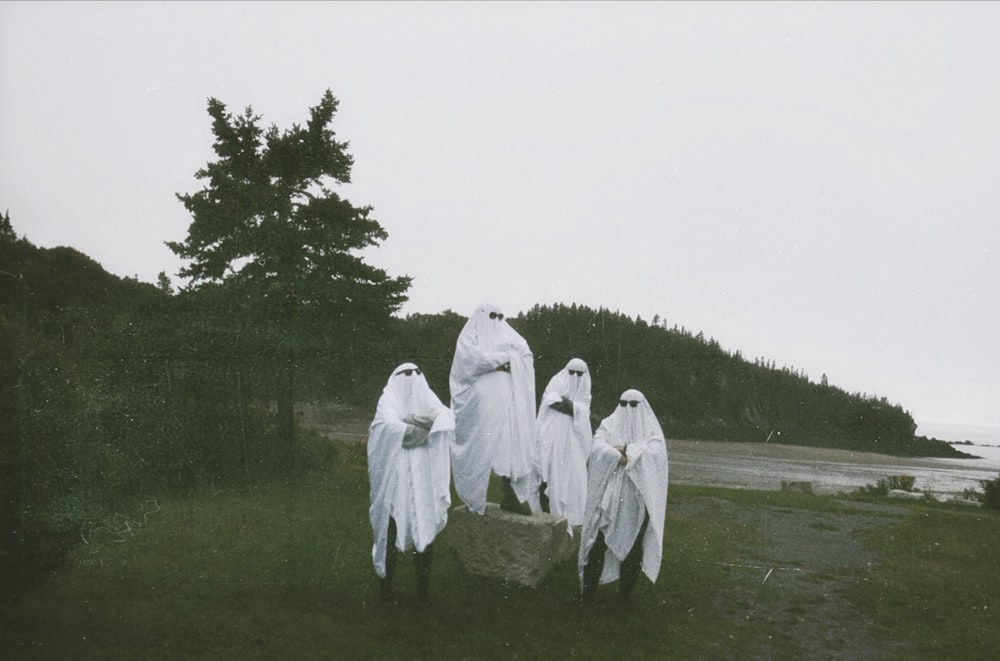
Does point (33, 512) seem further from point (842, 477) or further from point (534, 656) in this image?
point (842, 477)

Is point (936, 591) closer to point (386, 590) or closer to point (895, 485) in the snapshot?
point (386, 590)

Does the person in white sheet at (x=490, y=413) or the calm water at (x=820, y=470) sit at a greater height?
the person in white sheet at (x=490, y=413)

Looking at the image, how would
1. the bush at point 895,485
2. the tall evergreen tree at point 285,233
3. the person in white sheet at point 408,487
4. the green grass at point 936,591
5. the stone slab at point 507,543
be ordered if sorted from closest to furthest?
the green grass at point 936,591, the person in white sheet at point 408,487, the stone slab at point 507,543, the tall evergreen tree at point 285,233, the bush at point 895,485

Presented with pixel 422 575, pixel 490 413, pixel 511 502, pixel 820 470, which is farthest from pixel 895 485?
pixel 422 575

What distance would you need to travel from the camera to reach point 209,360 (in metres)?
16.3

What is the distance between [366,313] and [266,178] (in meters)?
4.30

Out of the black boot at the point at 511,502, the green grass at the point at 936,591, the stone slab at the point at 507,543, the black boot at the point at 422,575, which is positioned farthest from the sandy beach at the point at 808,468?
the black boot at the point at 422,575

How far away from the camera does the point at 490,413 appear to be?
335 inches

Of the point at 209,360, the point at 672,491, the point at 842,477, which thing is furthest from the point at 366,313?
the point at 842,477

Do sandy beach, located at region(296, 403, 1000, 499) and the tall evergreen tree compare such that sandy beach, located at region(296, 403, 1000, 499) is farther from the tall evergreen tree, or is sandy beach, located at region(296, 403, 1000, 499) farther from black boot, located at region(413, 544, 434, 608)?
black boot, located at region(413, 544, 434, 608)

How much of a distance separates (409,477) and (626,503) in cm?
233

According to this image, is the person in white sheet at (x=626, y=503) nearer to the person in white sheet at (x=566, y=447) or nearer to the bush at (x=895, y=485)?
the person in white sheet at (x=566, y=447)

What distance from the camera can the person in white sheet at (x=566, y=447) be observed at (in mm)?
10500

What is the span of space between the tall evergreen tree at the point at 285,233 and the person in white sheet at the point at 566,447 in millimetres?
8453
